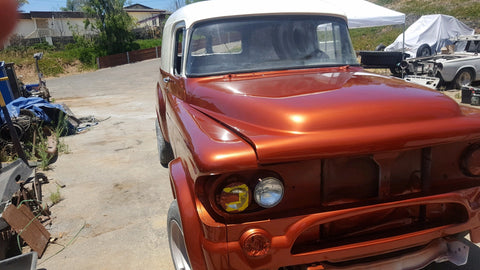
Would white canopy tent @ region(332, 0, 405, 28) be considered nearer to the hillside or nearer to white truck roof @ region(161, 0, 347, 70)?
white truck roof @ region(161, 0, 347, 70)

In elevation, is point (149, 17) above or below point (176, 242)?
above

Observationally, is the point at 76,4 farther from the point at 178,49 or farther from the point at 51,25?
the point at 178,49

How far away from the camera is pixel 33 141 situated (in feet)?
20.1

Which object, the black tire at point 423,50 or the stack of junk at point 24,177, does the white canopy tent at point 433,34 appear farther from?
the stack of junk at point 24,177

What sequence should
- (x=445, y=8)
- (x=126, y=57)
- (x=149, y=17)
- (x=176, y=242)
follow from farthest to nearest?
(x=149, y=17)
(x=126, y=57)
(x=445, y=8)
(x=176, y=242)

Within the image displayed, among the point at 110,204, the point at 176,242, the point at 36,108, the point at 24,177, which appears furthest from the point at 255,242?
the point at 36,108

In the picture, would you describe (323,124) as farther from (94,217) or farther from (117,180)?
(117,180)

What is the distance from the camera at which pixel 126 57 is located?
110 ft

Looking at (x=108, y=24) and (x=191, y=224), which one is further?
(x=108, y=24)

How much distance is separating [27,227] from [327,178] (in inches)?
114

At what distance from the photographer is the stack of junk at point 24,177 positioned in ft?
10.4

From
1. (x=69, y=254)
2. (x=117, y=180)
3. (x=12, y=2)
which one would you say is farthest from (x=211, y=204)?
(x=117, y=180)

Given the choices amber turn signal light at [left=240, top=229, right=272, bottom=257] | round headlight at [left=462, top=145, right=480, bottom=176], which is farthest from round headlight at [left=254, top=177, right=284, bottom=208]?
round headlight at [left=462, top=145, right=480, bottom=176]

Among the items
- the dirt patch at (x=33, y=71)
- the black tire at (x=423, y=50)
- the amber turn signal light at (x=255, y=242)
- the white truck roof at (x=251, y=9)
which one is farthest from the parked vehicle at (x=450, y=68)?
the dirt patch at (x=33, y=71)
